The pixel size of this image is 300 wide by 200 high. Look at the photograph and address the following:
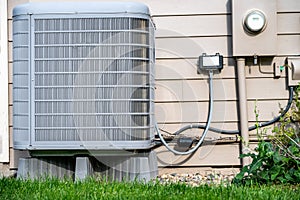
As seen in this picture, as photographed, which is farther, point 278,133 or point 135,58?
point 278,133

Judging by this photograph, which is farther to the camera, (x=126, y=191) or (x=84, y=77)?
(x=84, y=77)

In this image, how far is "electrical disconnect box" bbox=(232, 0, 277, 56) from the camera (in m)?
4.03

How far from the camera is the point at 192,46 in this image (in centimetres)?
421

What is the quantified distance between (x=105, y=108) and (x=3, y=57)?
1117 mm

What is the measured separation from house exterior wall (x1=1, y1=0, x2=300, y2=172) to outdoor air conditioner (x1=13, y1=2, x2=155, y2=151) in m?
0.58

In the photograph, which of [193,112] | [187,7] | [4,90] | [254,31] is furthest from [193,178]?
[4,90]

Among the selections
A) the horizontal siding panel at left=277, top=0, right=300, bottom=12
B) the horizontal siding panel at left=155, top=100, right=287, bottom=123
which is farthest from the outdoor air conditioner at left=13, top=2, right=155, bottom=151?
the horizontal siding panel at left=277, top=0, right=300, bottom=12

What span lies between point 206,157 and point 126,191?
1.33 meters

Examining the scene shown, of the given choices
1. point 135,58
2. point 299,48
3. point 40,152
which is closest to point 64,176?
point 40,152

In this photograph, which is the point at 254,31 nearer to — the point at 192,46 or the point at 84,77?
the point at 192,46

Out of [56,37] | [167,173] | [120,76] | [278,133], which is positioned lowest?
[167,173]

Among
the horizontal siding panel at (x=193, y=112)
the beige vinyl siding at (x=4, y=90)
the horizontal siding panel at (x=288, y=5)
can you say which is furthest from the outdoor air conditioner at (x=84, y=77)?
the horizontal siding panel at (x=288, y=5)

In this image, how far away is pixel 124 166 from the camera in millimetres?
3643

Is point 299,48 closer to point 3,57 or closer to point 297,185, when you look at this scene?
point 297,185
